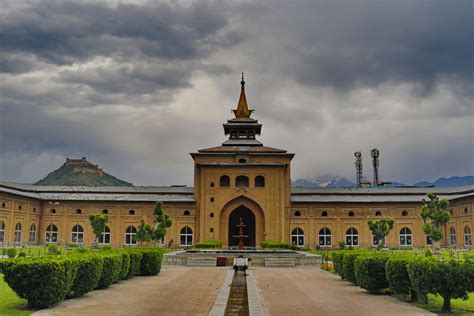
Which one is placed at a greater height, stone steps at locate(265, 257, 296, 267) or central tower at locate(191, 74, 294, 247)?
central tower at locate(191, 74, 294, 247)

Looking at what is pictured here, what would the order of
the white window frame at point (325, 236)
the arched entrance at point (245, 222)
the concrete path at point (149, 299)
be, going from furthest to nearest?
the white window frame at point (325, 236), the arched entrance at point (245, 222), the concrete path at point (149, 299)

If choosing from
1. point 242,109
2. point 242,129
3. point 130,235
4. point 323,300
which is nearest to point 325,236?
point 242,129

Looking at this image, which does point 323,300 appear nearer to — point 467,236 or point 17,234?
point 467,236

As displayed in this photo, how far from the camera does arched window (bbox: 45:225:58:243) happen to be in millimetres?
52938

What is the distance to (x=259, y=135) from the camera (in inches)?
2365

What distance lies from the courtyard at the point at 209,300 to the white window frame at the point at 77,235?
3496 centimetres

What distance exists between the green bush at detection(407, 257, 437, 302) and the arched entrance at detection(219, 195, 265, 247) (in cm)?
3635

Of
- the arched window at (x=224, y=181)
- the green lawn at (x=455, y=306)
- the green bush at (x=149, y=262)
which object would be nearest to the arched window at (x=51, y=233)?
the arched window at (x=224, y=181)

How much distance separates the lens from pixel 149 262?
22.7m

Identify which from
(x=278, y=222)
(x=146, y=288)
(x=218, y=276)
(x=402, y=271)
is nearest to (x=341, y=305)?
(x=402, y=271)

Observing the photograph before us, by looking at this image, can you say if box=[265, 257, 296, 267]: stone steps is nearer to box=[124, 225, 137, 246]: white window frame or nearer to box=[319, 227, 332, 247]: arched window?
box=[319, 227, 332, 247]: arched window

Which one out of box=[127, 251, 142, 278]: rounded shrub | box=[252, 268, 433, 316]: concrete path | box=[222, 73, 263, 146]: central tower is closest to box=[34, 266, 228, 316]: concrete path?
box=[127, 251, 142, 278]: rounded shrub

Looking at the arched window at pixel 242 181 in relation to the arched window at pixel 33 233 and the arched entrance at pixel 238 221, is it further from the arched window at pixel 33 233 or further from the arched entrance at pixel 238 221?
the arched window at pixel 33 233

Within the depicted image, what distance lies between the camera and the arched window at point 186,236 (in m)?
50.8
